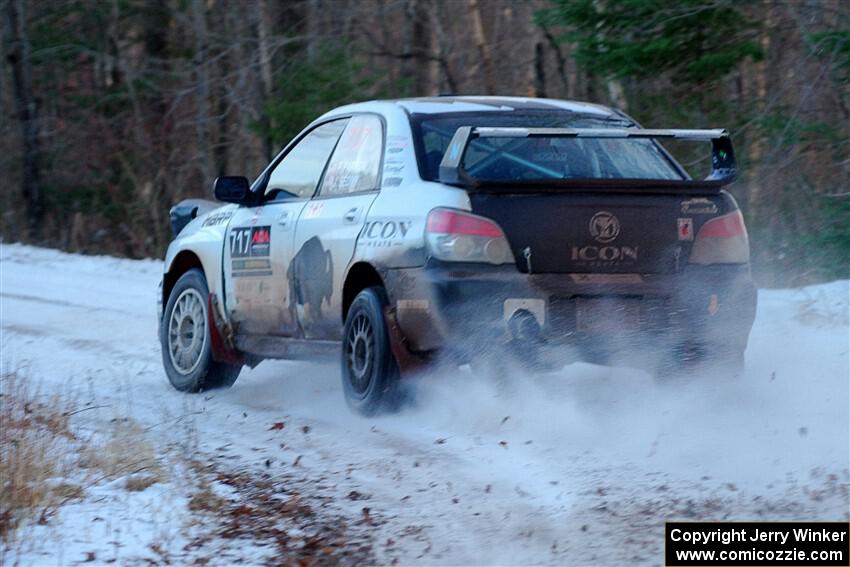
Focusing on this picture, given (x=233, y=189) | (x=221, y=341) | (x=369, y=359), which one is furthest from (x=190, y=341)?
(x=369, y=359)

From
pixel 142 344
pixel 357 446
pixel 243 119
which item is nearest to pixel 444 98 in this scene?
pixel 357 446

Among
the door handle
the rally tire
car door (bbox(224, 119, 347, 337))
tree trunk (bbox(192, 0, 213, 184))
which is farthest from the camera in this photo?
tree trunk (bbox(192, 0, 213, 184))

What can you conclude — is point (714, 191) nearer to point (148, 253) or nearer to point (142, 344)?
point (142, 344)

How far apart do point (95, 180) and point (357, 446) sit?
915 inches

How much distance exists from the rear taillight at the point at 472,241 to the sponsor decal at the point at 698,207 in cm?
93

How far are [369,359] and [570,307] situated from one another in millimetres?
1174

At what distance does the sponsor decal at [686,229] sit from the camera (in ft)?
21.9

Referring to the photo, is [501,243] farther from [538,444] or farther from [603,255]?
[538,444]

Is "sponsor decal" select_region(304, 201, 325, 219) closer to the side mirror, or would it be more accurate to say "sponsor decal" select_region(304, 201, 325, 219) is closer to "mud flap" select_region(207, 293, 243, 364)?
the side mirror

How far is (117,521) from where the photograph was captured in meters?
5.17

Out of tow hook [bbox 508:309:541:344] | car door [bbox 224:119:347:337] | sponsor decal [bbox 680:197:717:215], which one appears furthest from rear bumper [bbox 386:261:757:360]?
car door [bbox 224:119:347:337]

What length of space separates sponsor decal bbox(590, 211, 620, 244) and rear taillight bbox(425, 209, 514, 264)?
0.44 metres

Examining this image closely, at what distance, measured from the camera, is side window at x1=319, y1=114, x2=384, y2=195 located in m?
7.37

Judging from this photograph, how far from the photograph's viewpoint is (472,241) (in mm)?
6484
